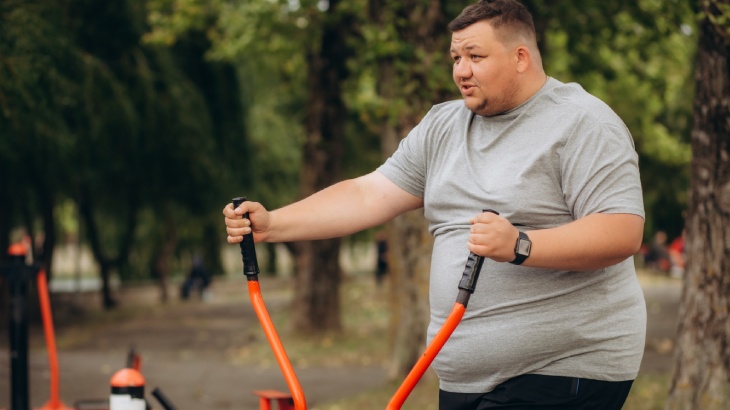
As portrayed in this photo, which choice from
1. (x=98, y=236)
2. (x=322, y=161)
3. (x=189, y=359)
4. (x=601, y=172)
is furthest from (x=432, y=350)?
(x=98, y=236)

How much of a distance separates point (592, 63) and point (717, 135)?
28.2ft

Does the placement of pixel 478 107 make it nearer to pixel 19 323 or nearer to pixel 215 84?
pixel 19 323

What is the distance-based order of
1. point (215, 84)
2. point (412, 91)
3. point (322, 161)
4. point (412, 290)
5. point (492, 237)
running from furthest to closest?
point (215, 84) → point (322, 161) → point (412, 290) → point (412, 91) → point (492, 237)

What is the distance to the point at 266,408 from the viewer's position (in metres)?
3.40

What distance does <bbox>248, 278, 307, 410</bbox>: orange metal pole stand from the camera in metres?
2.92

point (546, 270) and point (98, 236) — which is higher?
point (546, 270)

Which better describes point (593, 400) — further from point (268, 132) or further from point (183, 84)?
point (268, 132)

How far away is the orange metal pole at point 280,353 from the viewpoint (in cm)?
292

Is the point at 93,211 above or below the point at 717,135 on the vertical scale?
below

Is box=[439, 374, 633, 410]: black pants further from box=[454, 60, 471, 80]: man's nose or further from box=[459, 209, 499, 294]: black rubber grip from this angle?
box=[454, 60, 471, 80]: man's nose

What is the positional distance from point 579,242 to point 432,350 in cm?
45

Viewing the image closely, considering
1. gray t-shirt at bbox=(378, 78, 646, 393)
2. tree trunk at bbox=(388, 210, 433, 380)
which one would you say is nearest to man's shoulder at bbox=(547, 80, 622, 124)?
gray t-shirt at bbox=(378, 78, 646, 393)

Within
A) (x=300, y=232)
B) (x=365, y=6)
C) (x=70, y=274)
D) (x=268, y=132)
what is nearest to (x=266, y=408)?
(x=300, y=232)

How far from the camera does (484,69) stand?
9.85ft
